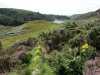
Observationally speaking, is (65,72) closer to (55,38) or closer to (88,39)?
(88,39)

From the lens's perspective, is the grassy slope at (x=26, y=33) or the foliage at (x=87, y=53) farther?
the grassy slope at (x=26, y=33)

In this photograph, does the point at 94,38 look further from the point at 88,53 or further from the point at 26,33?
the point at 26,33

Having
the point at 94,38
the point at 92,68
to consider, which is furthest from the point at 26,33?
the point at 92,68

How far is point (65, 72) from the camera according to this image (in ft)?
54.9

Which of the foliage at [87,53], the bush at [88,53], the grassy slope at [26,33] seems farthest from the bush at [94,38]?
the grassy slope at [26,33]

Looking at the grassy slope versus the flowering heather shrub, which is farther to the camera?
the grassy slope

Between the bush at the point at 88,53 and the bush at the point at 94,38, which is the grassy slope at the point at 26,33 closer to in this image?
the bush at the point at 94,38

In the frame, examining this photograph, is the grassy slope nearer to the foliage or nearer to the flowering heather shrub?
the foliage

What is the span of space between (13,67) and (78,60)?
7.68 meters

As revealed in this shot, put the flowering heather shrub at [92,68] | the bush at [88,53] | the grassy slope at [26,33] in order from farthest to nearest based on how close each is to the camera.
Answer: the grassy slope at [26,33], the bush at [88,53], the flowering heather shrub at [92,68]

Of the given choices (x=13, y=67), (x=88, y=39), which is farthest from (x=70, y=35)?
(x=13, y=67)

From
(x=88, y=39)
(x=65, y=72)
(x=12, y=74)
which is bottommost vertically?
(x=12, y=74)

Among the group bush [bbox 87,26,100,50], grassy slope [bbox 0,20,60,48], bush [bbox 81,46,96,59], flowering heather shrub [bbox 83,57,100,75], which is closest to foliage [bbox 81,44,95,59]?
bush [bbox 81,46,96,59]

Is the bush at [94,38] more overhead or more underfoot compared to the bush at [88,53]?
more overhead
